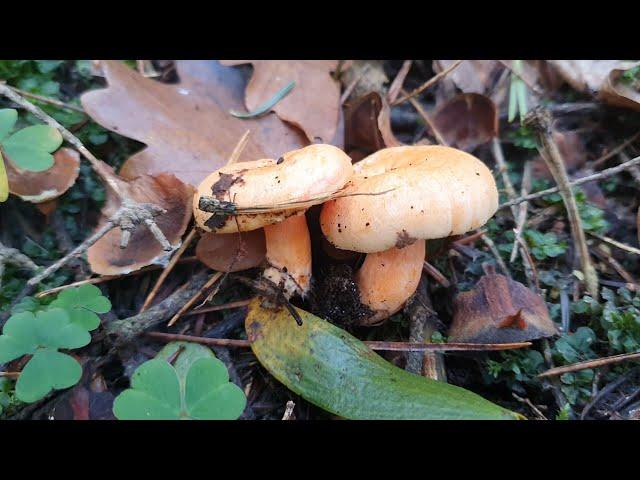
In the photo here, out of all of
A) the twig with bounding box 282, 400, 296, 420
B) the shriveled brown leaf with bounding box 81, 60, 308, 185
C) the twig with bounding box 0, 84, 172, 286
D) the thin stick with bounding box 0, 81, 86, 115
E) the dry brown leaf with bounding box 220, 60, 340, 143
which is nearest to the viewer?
the twig with bounding box 282, 400, 296, 420

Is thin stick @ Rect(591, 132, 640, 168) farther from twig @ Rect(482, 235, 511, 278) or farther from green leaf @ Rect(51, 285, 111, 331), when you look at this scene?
green leaf @ Rect(51, 285, 111, 331)

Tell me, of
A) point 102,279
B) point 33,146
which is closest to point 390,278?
point 102,279

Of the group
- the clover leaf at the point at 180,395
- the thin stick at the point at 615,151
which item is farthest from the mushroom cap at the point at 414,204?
the thin stick at the point at 615,151

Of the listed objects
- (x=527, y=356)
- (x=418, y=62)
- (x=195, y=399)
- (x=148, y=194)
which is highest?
(x=418, y=62)

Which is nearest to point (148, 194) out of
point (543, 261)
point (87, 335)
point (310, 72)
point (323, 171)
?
point (87, 335)

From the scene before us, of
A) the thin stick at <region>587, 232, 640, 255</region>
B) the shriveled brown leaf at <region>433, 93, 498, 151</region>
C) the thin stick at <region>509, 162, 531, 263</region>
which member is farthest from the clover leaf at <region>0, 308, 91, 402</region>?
the thin stick at <region>587, 232, 640, 255</region>

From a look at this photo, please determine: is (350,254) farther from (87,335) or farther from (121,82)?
(121,82)

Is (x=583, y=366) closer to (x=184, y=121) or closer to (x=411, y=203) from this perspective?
(x=411, y=203)
